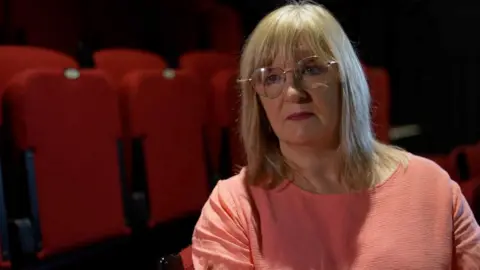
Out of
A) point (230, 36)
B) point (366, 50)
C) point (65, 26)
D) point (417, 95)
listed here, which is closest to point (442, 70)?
point (417, 95)

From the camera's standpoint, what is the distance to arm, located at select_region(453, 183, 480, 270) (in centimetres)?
46

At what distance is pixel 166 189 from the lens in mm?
934

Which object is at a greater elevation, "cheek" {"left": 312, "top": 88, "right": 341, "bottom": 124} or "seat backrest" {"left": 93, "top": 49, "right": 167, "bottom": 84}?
"cheek" {"left": 312, "top": 88, "right": 341, "bottom": 124}

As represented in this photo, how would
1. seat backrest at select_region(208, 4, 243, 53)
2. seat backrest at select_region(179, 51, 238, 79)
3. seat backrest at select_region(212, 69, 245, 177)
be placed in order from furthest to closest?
seat backrest at select_region(208, 4, 243, 53) < seat backrest at select_region(179, 51, 238, 79) < seat backrest at select_region(212, 69, 245, 177)

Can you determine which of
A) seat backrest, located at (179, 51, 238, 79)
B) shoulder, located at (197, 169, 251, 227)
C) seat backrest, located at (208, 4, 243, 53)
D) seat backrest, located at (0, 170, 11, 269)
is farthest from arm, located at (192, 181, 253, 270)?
seat backrest, located at (208, 4, 243, 53)

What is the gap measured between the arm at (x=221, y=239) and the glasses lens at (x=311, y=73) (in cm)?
11

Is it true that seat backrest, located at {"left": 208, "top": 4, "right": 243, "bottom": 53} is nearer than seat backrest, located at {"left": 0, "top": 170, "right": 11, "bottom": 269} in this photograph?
No

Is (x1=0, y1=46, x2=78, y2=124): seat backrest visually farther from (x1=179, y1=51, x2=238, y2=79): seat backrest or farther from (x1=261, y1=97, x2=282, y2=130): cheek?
(x1=261, y1=97, x2=282, y2=130): cheek

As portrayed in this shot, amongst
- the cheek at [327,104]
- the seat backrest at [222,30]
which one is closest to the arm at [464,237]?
the cheek at [327,104]

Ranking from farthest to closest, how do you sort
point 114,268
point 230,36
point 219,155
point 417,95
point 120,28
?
point 417,95, point 230,36, point 120,28, point 219,155, point 114,268

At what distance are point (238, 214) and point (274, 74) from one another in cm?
11

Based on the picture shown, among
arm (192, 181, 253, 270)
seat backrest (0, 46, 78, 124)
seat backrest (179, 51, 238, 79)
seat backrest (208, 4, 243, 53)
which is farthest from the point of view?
seat backrest (208, 4, 243, 53)

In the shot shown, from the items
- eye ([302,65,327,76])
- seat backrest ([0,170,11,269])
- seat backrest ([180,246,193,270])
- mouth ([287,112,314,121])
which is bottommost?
seat backrest ([0,170,11,269])

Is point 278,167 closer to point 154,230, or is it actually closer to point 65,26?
point 154,230
